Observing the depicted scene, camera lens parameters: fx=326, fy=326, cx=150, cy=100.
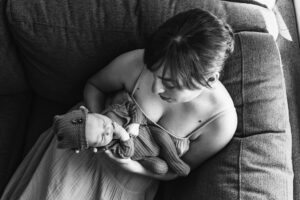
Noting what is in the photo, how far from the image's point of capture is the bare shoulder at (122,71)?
3.29ft

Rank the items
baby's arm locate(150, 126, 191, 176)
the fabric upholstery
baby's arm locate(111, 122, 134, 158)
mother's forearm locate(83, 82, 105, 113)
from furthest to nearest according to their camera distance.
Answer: the fabric upholstery → mother's forearm locate(83, 82, 105, 113) → baby's arm locate(150, 126, 191, 176) → baby's arm locate(111, 122, 134, 158)

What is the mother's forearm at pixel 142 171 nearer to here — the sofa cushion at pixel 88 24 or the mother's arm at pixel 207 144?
the mother's arm at pixel 207 144

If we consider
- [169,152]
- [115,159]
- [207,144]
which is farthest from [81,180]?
[207,144]

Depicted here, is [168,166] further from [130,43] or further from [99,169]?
[130,43]

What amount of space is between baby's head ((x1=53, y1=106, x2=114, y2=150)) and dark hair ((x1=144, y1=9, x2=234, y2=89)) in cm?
19

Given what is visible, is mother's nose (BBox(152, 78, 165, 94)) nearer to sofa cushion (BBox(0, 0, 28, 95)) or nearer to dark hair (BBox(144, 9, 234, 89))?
dark hair (BBox(144, 9, 234, 89))

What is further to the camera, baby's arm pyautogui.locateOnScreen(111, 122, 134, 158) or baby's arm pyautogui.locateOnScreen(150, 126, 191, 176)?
baby's arm pyautogui.locateOnScreen(150, 126, 191, 176)

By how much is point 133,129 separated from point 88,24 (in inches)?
14.6

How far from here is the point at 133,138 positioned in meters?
0.97

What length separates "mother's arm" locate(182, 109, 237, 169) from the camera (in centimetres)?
96

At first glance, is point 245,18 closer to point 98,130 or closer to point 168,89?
point 168,89

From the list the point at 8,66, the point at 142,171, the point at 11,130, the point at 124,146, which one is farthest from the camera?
the point at 11,130

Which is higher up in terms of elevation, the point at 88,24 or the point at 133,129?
the point at 88,24

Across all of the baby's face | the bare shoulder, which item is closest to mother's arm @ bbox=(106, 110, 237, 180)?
the baby's face
